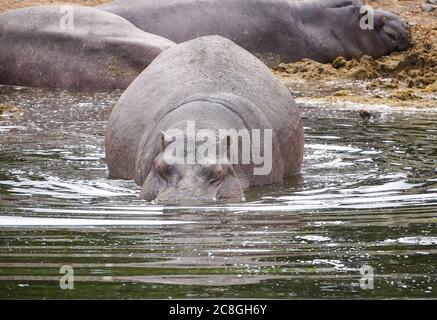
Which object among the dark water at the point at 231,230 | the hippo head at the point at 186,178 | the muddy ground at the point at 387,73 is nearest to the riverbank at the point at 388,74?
the muddy ground at the point at 387,73

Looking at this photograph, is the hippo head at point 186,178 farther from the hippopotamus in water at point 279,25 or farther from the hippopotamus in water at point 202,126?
the hippopotamus in water at point 279,25

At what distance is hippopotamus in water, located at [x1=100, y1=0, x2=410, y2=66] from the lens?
14.3 metres

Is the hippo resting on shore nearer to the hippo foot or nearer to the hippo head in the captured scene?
the hippo foot

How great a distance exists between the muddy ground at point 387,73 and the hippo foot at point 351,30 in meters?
0.16

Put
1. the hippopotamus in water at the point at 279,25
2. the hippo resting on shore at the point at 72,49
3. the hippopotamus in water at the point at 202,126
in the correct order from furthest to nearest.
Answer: the hippopotamus in water at the point at 279,25 < the hippo resting on shore at the point at 72,49 < the hippopotamus in water at the point at 202,126

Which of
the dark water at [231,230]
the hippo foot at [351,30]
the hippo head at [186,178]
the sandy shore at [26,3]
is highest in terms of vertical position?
the sandy shore at [26,3]

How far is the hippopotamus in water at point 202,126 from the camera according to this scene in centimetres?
706

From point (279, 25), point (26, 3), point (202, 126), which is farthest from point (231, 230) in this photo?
point (26, 3)

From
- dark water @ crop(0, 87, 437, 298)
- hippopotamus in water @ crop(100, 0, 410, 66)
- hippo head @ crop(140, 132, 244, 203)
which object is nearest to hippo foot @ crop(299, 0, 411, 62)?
hippopotamus in water @ crop(100, 0, 410, 66)

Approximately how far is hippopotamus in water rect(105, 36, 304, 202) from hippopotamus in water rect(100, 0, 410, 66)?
543 cm

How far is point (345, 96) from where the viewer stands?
41.4ft

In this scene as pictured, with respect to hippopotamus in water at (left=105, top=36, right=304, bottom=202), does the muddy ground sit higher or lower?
higher
